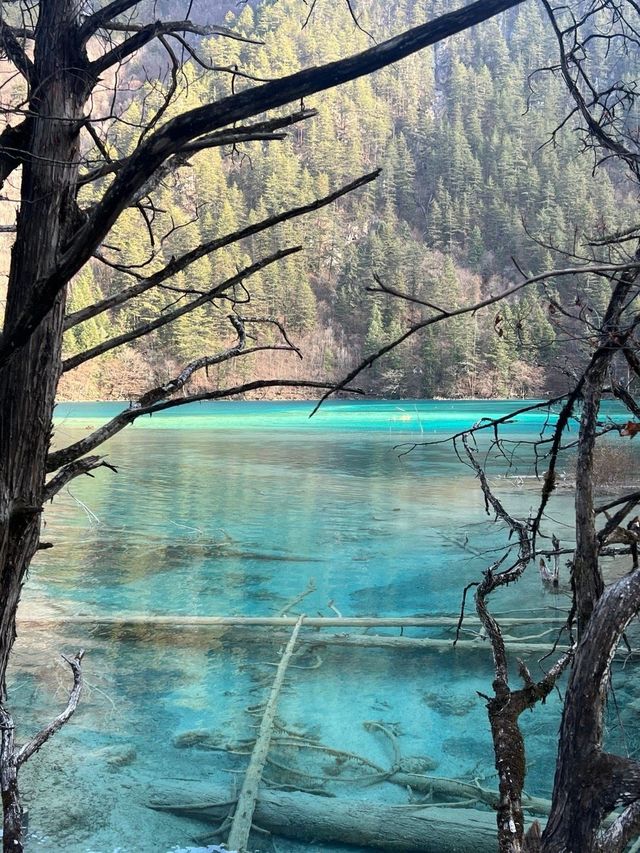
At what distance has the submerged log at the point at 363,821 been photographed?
441 cm

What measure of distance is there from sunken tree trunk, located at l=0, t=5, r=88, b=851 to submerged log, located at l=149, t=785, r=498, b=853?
3408 mm

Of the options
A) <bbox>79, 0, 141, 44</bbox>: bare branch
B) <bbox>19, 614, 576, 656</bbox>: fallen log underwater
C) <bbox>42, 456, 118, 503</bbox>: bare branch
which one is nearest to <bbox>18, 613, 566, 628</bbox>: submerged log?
<bbox>19, 614, 576, 656</bbox>: fallen log underwater

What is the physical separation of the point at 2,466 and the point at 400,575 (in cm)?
950

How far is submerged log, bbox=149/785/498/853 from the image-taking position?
441 centimetres

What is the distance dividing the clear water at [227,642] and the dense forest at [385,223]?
4497cm

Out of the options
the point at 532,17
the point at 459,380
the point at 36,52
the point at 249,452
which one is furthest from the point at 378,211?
the point at 36,52

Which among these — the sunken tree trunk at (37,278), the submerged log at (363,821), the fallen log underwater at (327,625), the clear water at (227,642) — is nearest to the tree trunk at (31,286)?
the sunken tree trunk at (37,278)

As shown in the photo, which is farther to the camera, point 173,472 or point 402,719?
point 173,472

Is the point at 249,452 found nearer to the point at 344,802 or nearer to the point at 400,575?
the point at 400,575

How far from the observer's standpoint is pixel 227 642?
788 centimetres

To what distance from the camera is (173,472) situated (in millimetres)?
23078

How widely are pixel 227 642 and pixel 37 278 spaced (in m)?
6.75

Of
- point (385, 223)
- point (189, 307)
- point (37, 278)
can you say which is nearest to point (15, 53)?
point (37, 278)

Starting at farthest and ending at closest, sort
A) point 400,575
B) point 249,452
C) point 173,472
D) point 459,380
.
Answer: point 459,380, point 249,452, point 173,472, point 400,575
